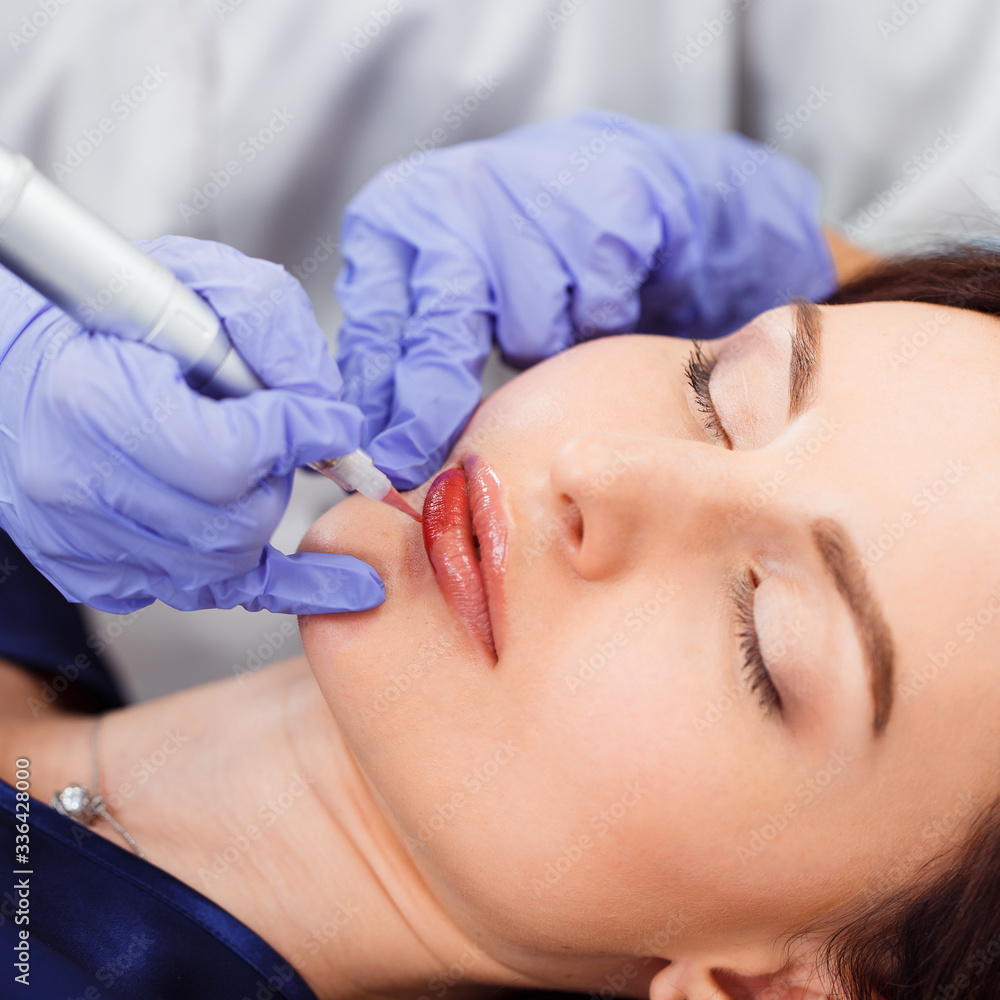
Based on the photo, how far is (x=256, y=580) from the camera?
86 centimetres

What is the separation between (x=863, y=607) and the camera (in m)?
0.76

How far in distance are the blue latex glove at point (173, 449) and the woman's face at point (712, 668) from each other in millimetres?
116

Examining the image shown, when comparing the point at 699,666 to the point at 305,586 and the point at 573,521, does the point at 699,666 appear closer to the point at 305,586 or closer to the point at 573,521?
the point at 573,521

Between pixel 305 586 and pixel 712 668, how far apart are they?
419mm

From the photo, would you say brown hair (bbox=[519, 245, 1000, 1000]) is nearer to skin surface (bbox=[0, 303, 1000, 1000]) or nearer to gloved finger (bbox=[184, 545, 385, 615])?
skin surface (bbox=[0, 303, 1000, 1000])

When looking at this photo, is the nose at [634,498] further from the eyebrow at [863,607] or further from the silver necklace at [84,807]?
the silver necklace at [84,807]

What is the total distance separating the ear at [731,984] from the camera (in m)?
0.94

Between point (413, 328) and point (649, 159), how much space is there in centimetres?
Result: 55

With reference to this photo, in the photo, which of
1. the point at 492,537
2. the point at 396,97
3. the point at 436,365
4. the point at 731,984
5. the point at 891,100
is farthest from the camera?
the point at 891,100

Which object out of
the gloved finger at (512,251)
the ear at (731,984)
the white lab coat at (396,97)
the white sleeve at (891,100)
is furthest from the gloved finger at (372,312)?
the white sleeve at (891,100)

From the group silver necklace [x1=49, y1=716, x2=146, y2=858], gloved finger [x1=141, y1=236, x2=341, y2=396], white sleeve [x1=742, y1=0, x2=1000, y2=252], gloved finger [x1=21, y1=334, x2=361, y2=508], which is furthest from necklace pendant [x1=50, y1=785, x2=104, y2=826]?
white sleeve [x1=742, y1=0, x2=1000, y2=252]

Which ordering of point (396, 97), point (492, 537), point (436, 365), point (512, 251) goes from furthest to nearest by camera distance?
point (396, 97), point (512, 251), point (436, 365), point (492, 537)

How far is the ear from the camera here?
0.94m

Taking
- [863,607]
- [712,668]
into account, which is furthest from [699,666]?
[863,607]
